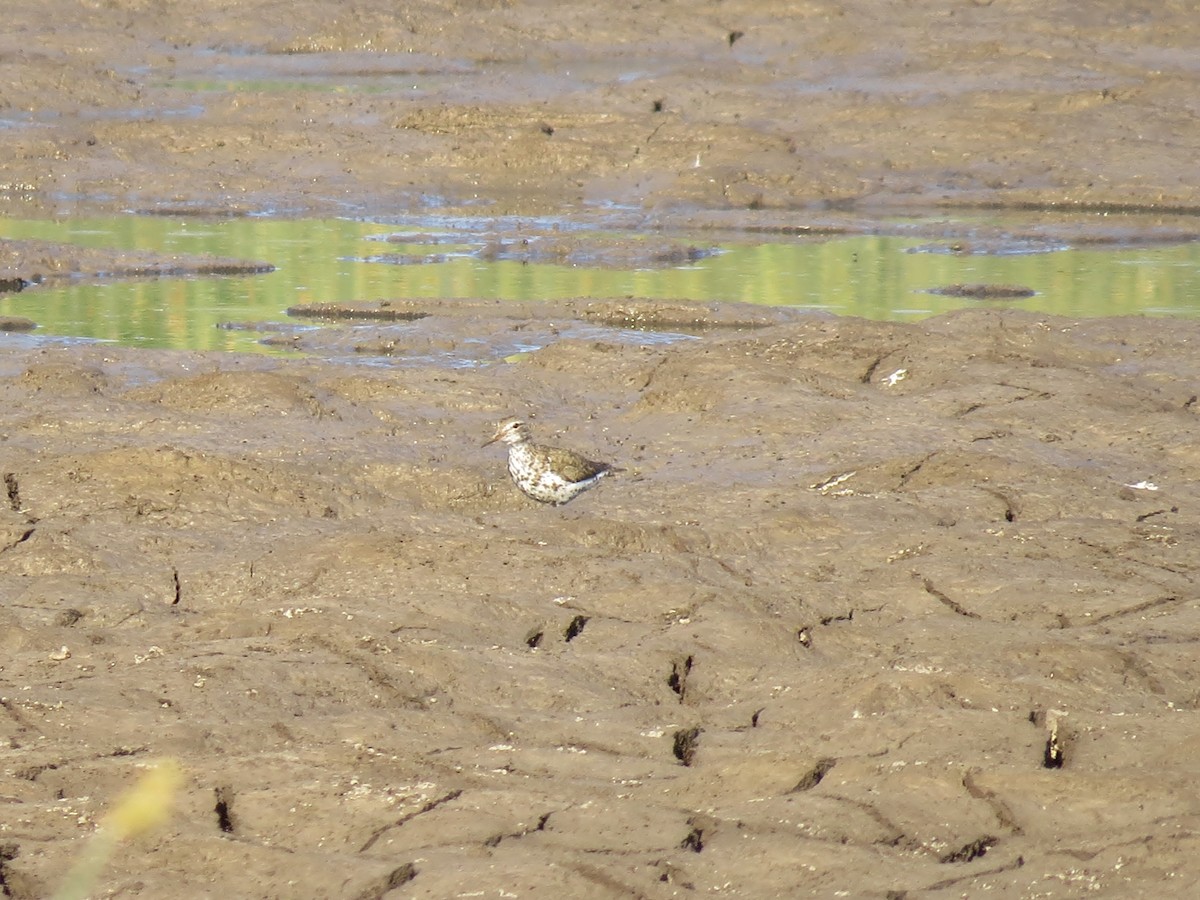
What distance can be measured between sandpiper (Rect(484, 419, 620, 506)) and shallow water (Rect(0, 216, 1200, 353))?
3722mm

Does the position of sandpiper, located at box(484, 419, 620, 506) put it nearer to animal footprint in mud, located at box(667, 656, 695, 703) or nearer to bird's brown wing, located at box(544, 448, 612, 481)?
bird's brown wing, located at box(544, 448, 612, 481)

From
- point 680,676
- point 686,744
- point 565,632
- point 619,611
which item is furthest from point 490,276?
point 686,744

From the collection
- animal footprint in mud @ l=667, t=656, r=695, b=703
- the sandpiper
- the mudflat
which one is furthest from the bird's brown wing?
animal footprint in mud @ l=667, t=656, r=695, b=703

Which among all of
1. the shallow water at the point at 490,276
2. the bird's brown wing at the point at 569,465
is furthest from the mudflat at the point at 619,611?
the shallow water at the point at 490,276

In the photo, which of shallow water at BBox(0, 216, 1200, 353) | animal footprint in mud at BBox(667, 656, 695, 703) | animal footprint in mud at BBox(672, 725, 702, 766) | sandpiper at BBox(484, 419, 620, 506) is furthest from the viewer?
shallow water at BBox(0, 216, 1200, 353)

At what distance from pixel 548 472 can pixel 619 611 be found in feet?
4.76

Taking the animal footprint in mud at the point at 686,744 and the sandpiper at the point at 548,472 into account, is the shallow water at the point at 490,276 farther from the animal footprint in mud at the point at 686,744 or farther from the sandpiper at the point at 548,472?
the animal footprint in mud at the point at 686,744

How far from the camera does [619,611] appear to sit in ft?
20.3

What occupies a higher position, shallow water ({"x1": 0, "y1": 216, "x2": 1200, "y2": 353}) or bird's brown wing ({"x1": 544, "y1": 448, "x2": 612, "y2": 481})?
bird's brown wing ({"x1": 544, "y1": 448, "x2": 612, "y2": 481})

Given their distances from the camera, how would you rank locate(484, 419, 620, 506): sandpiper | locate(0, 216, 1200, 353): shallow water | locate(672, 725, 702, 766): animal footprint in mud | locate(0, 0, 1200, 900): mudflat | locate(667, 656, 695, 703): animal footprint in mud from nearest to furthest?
locate(0, 0, 1200, 900): mudflat
locate(672, 725, 702, 766): animal footprint in mud
locate(667, 656, 695, 703): animal footprint in mud
locate(484, 419, 620, 506): sandpiper
locate(0, 216, 1200, 353): shallow water

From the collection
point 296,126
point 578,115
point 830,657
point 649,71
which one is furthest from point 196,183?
point 830,657

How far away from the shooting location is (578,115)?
1922cm

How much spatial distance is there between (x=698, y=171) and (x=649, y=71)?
4.73 meters

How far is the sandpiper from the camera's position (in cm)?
756
